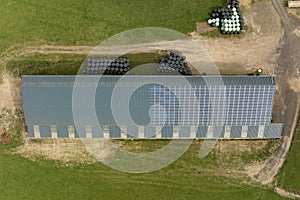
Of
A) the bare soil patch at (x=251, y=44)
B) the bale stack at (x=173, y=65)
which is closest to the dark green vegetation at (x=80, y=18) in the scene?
the bale stack at (x=173, y=65)

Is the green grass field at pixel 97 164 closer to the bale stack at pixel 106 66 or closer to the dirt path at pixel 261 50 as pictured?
the bale stack at pixel 106 66

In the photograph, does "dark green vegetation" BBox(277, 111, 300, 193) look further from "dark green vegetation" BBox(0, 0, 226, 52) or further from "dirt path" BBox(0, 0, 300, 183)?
"dark green vegetation" BBox(0, 0, 226, 52)

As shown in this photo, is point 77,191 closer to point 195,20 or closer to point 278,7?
point 195,20

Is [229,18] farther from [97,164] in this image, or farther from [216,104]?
[97,164]

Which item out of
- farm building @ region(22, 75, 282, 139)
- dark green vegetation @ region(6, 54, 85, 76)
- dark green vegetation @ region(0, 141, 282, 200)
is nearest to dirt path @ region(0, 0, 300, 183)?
dark green vegetation @ region(6, 54, 85, 76)

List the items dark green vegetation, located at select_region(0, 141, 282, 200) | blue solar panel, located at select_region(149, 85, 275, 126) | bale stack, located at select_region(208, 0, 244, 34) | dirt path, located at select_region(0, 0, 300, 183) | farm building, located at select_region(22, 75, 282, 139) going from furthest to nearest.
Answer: dark green vegetation, located at select_region(0, 141, 282, 200) → dirt path, located at select_region(0, 0, 300, 183) → bale stack, located at select_region(208, 0, 244, 34) → blue solar panel, located at select_region(149, 85, 275, 126) → farm building, located at select_region(22, 75, 282, 139)

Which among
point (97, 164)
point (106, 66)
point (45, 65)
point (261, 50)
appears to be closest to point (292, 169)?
point (261, 50)

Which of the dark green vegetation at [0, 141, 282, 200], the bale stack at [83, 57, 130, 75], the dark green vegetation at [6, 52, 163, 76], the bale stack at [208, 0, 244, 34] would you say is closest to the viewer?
the bale stack at [83, 57, 130, 75]
